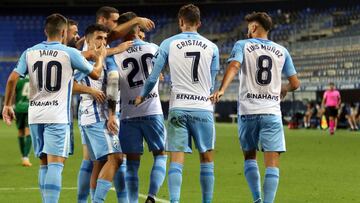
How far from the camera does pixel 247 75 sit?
373 inches

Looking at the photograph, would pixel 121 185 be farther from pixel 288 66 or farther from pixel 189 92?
pixel 288 66

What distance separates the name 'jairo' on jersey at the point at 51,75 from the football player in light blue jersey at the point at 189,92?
97 cm

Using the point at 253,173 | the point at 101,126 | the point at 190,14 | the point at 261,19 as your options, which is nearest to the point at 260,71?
the point at 261,19

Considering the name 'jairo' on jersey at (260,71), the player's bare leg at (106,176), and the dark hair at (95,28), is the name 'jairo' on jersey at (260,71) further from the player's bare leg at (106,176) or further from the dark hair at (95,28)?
the player's bare leg at (106,176)

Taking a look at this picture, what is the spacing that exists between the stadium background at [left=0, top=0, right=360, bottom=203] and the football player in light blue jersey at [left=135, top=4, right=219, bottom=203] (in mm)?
1788

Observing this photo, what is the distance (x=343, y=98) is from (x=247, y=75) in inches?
1146

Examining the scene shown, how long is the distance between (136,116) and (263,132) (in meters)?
1.50

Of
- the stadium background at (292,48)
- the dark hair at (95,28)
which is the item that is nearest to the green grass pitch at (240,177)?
the stadium background at (292,48)

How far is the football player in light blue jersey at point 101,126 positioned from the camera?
8.95 metres

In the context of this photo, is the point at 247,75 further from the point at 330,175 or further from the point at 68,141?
the point at 330,175

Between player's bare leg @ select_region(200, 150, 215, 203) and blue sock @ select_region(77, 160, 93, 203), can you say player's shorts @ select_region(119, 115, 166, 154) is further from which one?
player's bare leg @ select_region(200, 150, 215, 203)

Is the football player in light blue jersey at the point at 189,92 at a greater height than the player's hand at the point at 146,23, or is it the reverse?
the player's hand at the point at 146,23

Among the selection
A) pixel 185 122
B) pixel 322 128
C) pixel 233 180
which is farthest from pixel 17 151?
pixel 322 128

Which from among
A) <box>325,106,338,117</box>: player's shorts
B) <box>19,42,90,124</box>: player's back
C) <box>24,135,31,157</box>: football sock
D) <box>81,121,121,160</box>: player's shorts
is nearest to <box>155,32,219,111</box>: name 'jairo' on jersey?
<box>81,121,121,160</box>: player's shorts
